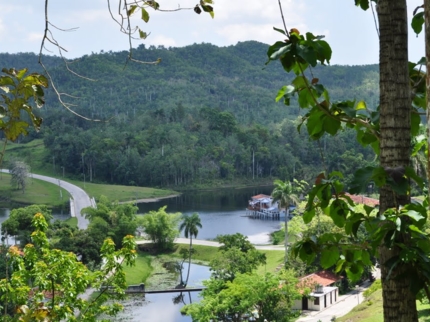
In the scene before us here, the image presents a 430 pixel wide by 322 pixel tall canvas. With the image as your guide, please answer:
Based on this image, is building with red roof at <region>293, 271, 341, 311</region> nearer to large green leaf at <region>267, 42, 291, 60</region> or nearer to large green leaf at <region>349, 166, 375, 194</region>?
large green leaf at <region>349, 166, 375, 194</region>

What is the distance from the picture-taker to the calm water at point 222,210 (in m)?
36.6

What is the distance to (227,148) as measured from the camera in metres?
63.8

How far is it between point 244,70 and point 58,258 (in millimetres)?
108291

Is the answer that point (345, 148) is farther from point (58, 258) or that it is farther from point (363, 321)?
point (58, 258)

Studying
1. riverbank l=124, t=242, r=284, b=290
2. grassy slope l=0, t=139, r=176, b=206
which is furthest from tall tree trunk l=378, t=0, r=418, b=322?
grassy slope l=0, t=139, r=176, b=206

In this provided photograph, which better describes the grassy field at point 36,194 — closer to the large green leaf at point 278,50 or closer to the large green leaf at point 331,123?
the large green leaf at point 331,123

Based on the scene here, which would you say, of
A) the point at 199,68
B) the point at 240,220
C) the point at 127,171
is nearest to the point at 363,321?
the point at 240,220

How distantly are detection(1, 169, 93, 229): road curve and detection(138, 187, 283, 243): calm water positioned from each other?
172 inches

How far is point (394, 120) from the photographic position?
1670 millimetres

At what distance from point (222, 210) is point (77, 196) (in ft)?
42.0

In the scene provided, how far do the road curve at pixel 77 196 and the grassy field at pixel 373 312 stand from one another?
25.2 meters

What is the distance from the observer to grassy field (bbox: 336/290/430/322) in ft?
43.2

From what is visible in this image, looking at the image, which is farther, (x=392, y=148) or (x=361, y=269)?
(x=361, y=269)

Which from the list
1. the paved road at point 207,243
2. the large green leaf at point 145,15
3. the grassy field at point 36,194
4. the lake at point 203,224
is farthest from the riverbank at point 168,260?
the large green leaf at point 145,15
